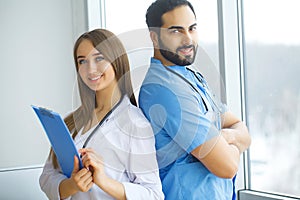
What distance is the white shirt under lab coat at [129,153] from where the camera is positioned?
1120 mm

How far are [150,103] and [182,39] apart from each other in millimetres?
179

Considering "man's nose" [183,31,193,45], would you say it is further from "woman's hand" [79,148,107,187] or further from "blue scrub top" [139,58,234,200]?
"woman's hand" [79,148,107,187]

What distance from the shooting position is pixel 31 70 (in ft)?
8.93

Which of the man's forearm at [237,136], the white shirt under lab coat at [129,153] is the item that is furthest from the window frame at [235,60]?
the white shirt under lab coat at [129,153]

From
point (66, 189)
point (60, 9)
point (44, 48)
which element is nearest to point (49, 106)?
point (44, 48)

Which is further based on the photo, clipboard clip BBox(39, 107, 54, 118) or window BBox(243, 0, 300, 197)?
window BBox(243, 0, 300, 197)

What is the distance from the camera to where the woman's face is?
3.74 feet

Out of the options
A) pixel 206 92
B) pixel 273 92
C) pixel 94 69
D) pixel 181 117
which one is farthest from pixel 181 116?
pixel 273 92

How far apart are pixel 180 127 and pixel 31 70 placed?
1.82 metres

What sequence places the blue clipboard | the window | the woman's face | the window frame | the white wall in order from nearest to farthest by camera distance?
the blue clipboard, the woman's face, the window, the window frame, the white wall

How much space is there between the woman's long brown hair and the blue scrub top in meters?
0.05

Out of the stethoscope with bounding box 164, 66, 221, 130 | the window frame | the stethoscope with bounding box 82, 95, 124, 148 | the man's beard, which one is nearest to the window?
the window frame

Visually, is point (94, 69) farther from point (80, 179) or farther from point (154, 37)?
point (80, 179)

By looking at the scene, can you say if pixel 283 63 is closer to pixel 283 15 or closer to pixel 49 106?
pixel 283 15
